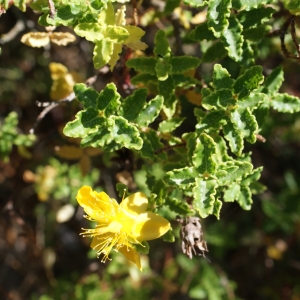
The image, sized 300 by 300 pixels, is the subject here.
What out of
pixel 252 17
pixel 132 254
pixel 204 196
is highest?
pixel 252 17

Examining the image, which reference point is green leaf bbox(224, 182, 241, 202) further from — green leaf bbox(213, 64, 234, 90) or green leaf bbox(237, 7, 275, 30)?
green leaf bbox(237, 7, 275, 30)

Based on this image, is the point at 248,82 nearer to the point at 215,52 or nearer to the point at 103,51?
the point at 215,52

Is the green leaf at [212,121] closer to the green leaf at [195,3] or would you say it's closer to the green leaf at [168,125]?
the green leaf at [168,125]

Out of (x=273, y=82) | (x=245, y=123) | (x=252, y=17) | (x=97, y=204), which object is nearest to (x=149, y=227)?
(x=97, y=204)

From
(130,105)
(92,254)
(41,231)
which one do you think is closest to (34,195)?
(41,231)

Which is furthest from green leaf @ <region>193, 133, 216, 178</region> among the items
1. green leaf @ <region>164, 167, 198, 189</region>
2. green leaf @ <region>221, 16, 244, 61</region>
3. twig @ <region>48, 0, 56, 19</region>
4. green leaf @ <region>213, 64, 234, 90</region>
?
twig @ <region>48, 0, 56, 19</region>

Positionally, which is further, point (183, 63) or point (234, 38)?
point (183, 63)
